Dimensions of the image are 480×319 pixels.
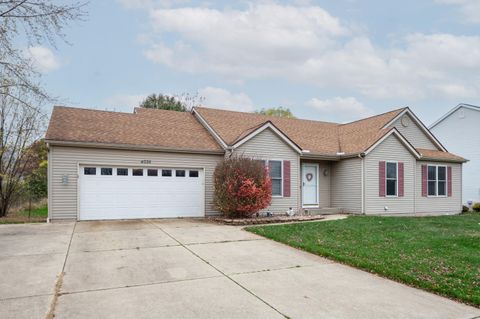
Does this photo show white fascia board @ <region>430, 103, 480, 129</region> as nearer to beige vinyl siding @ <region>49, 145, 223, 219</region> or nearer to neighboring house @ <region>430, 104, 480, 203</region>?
neighboring house @ <region>430, 104, 480, 203</region>

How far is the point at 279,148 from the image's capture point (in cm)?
1511

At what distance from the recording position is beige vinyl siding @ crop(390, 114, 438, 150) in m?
18.5

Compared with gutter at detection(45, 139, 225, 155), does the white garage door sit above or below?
below

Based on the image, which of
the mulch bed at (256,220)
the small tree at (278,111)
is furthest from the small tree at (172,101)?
the mulch bed at (256,220)

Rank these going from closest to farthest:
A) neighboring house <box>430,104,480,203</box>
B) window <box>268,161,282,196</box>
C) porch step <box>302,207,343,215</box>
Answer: window <box>268,161,282,196</box> → porch step <box>302,207,343,215</box> → neighboring house <box>430,104,480,203</box>

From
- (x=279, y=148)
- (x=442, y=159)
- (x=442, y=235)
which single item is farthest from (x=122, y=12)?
(x=442, y=159)

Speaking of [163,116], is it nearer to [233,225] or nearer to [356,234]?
[233,225]

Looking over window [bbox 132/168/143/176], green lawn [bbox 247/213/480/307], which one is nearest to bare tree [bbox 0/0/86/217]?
window [bbox 132/168/143/176]

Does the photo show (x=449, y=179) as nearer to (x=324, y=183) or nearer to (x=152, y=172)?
(x=324, y=183)

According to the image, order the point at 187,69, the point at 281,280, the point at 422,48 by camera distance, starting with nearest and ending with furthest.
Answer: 1. the point at 281,280
2. the point at 422,48
3. the point at 187,69

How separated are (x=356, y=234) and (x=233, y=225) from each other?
406cm

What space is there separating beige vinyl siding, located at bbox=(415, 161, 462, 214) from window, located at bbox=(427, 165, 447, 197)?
0.25m

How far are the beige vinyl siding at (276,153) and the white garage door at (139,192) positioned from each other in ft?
7.43

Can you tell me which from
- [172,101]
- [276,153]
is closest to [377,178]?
[276,153]
